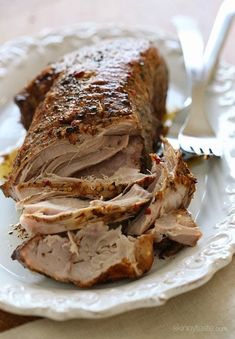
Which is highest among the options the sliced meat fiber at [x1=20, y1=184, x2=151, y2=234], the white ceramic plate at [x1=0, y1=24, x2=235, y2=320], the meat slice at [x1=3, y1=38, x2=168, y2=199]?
the meat slice at [x1=3, y1=38, x2=168, y2=199]

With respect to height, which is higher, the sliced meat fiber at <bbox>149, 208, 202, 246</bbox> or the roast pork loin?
the roast pork loin

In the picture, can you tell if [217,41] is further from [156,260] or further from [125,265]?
[125,265]

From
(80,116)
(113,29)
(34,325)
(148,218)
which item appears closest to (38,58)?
(113,29)

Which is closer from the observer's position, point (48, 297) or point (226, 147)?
point (48, 297)

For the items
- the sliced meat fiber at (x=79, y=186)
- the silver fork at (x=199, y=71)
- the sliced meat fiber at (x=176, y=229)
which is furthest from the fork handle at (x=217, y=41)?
the sliced meat fiber at (x=176, y=229)

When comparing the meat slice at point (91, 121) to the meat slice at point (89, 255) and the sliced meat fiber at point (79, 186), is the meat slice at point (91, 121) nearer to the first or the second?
the sliced meat fiber at point (79, 186)

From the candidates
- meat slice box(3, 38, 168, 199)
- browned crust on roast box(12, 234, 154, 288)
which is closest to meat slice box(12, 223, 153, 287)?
browned crust on roast box(12, 234, 154, 288)

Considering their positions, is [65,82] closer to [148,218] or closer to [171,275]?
[148,218]

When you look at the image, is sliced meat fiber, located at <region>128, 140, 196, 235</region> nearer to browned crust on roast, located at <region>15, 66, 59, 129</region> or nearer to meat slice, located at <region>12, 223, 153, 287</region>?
meat slice, located at <region>12, 223, 153, 287</region>
